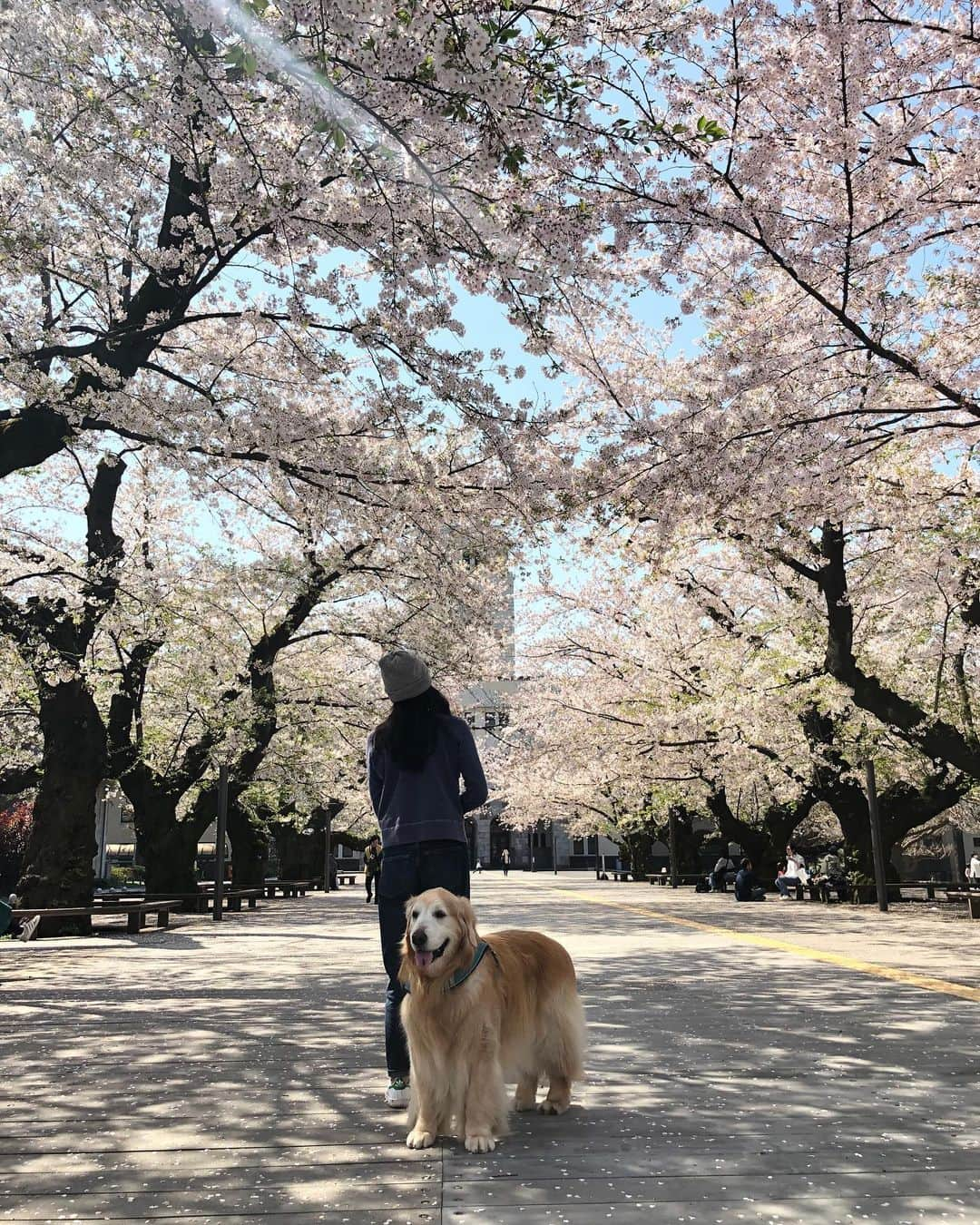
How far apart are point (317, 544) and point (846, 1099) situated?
10197 millimetres

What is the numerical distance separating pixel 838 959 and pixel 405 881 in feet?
23.6

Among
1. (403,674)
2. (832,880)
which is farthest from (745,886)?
(403,674)

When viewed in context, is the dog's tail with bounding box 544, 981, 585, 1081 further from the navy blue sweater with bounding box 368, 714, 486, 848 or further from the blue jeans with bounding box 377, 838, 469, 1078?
the navy blue sweater with bounding box 368, 714, 486, 848

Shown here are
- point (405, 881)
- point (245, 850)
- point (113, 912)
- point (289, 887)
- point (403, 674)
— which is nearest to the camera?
point (405, 881)

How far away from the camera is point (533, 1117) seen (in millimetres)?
3660

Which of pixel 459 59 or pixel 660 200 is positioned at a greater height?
pixel 660 200

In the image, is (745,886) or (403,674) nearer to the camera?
(403,674)

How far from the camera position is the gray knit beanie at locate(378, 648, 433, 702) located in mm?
3990

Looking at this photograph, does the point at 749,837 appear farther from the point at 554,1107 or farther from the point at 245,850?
the point at 554,1107

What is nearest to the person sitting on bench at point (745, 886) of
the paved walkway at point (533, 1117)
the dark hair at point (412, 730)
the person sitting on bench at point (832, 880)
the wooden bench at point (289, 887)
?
the person sitting on bench at point (832, 880)

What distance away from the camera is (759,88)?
23.3 ft

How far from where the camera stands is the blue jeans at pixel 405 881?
12.6ft

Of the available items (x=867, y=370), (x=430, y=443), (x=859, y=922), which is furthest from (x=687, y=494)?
(x=859, y=922)

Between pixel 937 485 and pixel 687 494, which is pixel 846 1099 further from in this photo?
pixel 937 485
